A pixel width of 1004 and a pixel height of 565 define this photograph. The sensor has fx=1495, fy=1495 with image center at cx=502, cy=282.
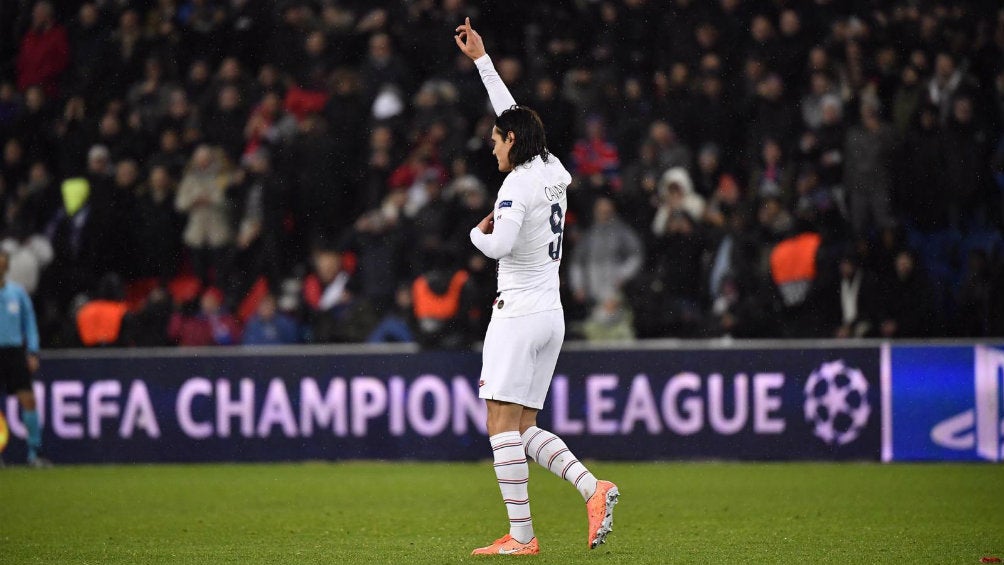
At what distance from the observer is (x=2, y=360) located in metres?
13.7

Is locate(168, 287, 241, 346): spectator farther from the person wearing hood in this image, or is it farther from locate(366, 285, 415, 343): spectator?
the person wearing hood

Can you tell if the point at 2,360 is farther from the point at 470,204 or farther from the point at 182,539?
the point at 182,539

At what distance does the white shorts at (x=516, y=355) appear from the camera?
691 centimetres

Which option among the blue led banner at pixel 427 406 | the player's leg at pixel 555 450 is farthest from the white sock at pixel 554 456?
the blue led banner at pixel 427 406

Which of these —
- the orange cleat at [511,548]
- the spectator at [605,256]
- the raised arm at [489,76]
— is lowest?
the orange cleat at [511,548]

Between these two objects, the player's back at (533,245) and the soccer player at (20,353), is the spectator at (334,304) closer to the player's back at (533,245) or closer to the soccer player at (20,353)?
the soccer player at (20,353)

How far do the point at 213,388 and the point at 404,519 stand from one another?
5233 mm

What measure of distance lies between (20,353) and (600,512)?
8.55 meters

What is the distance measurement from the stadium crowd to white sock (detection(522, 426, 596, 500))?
6.84 meters

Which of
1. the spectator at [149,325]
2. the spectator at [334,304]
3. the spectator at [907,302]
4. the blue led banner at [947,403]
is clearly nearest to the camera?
the blue led banner at [947,403]

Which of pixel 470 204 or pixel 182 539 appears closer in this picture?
pixel 182 539

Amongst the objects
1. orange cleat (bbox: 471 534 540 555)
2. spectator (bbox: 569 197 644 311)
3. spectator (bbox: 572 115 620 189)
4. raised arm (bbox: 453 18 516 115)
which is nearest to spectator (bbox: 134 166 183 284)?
spectator (bbox: 572 115 620 189)

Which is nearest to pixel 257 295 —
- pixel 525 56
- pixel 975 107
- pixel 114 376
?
pixel 114 376

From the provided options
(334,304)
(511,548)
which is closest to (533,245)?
(511,548)
